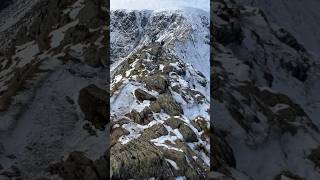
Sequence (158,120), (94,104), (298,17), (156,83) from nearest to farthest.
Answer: (94,104) → (158,120) → (156,83) → (298,17)

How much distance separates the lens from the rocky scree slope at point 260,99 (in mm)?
36094

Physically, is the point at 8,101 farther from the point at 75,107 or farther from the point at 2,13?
the point at 2,13

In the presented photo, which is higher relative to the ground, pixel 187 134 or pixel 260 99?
pixel 260 99

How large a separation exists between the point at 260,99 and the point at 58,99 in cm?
1541

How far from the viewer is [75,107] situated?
3856 cm

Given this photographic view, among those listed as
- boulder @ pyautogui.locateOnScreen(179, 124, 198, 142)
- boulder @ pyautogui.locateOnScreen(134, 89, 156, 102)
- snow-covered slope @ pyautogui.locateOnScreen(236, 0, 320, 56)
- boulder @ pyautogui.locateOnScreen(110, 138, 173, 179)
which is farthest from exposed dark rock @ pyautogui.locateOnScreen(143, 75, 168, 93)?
snow-covered slope @ pyautogui.locateOnScreen(236, 0, 320, 56)

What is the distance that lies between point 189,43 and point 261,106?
53262 millimetres

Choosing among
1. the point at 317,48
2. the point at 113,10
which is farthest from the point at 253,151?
the point at 113,10

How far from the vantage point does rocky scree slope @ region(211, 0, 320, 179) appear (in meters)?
36.1

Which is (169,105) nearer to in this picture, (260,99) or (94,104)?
Result: (260,99)

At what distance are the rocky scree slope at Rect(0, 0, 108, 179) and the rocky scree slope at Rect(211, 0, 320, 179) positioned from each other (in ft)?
28.0

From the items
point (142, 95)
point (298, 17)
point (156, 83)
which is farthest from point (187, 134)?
point (298, 17)

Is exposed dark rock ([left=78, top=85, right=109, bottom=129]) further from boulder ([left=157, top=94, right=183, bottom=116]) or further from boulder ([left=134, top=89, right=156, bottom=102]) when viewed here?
boulder ([left=157, top=94, right=183, bottom=116])

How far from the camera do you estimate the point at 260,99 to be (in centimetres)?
4206
